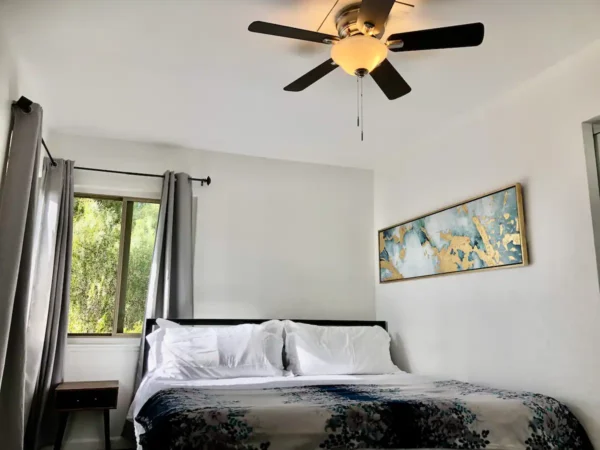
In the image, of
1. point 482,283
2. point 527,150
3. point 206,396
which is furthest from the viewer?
point 482,283

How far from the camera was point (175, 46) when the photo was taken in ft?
8.35

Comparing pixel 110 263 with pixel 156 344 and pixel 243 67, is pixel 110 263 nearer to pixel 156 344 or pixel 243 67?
pixel 156 344

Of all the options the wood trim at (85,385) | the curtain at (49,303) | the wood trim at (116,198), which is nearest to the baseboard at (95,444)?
the curtain at (49,303)

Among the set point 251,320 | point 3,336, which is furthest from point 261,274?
point 3,336

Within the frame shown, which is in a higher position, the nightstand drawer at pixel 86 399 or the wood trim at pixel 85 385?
the wood trim at pixel 85 385

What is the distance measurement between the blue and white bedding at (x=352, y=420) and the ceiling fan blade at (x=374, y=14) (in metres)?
1.68

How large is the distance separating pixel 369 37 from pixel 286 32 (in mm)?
367

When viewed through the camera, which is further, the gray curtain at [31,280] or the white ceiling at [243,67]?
the gray curtain at [31,280]

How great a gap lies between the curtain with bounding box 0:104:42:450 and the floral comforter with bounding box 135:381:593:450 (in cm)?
67

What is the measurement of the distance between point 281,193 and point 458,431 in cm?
268

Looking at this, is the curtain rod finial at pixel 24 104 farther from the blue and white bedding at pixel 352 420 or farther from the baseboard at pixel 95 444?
the baseboard at pixel 95 444

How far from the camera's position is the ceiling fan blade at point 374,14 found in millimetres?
1863

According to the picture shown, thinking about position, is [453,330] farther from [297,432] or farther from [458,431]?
[297,432]

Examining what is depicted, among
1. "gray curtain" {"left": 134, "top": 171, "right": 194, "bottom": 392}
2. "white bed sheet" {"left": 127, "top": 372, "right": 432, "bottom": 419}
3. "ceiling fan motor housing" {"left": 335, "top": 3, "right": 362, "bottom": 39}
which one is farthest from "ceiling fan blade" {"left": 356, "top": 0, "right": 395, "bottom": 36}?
"gray curtain" {"left": 134, "top": 171, "right": 194, "bottom": 392}
